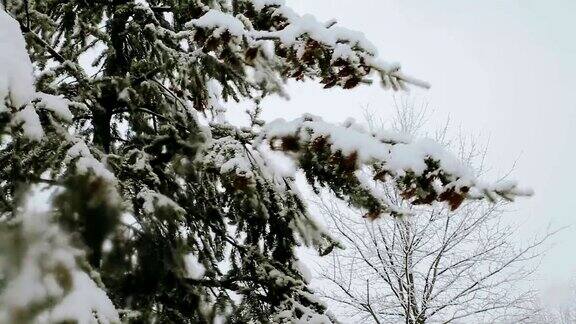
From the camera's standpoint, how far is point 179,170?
273 cm

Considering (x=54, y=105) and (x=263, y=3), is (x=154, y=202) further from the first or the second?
(x=263, y=3)

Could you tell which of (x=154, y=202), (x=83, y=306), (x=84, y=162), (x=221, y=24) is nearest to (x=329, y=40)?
(x=221, y=24)

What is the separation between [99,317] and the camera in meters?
1.30

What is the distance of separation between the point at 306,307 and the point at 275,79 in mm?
1429

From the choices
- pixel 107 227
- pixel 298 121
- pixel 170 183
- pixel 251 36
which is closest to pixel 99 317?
pixel 107 227

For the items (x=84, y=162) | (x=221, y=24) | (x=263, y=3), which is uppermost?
(x=263, y=3)

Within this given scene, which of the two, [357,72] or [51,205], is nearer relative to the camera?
[51,205]

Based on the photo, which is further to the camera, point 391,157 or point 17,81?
point 391,157

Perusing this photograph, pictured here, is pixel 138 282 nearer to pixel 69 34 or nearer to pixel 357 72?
pixel 357 72

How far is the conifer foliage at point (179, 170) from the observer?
120cm

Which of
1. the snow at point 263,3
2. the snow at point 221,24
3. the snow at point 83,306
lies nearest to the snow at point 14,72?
the snow at point 83,306

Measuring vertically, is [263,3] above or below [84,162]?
above

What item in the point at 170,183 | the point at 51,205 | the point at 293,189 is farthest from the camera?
the point at 170,183

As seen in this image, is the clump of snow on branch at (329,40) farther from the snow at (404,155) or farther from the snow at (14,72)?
the snow at (14,72)
